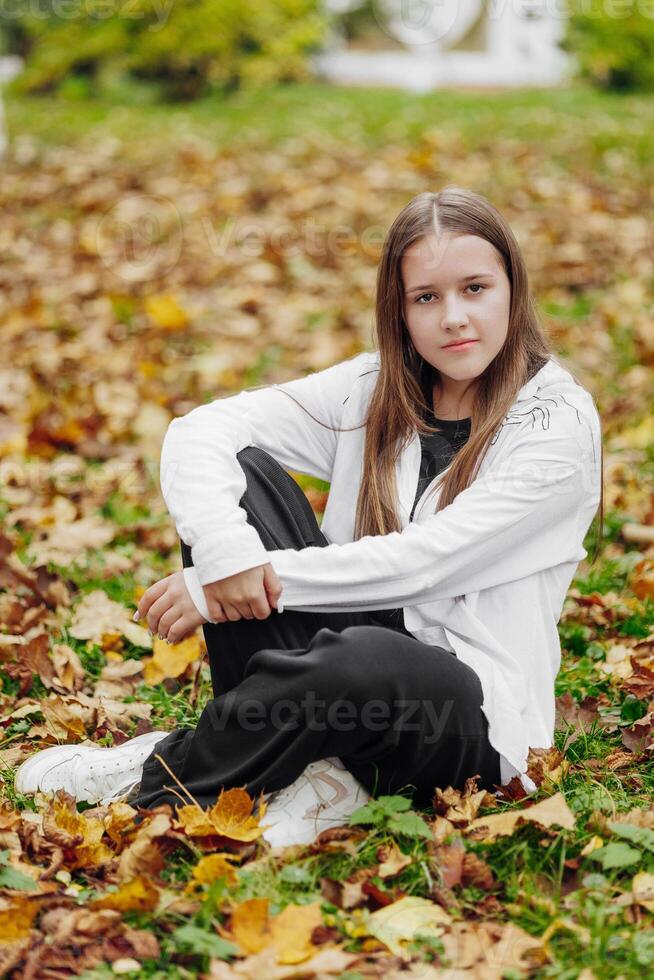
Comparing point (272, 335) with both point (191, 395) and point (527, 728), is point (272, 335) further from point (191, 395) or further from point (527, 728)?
point (527, 728)

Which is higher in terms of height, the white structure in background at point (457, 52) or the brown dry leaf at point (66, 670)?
the white structure in background at point (457, 52)

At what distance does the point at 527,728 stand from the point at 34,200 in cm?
596

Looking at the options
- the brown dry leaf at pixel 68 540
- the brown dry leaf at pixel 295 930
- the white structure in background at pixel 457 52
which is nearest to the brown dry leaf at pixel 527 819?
the brown dry leaf at pixel 295 930

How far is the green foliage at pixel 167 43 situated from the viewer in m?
11.1

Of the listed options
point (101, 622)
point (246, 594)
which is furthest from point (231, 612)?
point (101, 622)

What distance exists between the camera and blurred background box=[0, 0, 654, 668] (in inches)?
159

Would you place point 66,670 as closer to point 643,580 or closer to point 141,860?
point 141,860

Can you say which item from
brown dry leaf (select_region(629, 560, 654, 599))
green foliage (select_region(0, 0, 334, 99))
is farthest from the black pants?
green foliage (select_region(0, 0, 334, 99))

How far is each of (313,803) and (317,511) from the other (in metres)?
1.67

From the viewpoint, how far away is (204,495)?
2.16 meters

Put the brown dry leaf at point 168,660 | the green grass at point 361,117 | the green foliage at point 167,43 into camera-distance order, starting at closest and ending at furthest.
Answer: the brown dry leaf at point 168,660 < the green grass at point 361,117 < the green foliage at point 167,43

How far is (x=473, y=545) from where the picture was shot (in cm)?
213

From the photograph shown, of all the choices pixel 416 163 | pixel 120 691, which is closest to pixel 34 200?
pixel 416 163

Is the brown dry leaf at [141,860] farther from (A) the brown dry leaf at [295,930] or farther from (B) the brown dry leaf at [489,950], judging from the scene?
(B) the brown dry leaf at [489,950]
